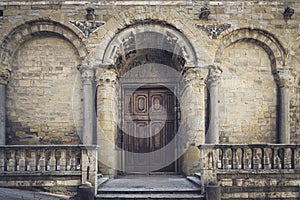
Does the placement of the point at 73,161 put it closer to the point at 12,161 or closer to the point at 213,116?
the point at 12,161

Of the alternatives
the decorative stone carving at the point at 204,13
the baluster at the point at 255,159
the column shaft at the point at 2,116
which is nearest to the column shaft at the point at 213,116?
the decorative stone carving at the point at 204,13

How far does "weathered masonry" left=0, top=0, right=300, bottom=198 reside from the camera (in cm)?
936

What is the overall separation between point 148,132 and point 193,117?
2.32 metres

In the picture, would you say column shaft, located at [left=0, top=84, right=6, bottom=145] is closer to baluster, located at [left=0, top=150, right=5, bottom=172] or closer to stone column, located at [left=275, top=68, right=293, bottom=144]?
baluster, located at [left=0, top=150, right=5, bottom=172]

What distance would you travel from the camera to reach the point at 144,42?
401 inches

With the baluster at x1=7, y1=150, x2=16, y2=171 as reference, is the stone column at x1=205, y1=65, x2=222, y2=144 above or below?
above

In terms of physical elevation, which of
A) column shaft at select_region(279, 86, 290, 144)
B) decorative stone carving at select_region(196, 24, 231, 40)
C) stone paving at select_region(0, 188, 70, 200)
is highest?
decorative stone carving at select_region(196, 24, 231, 40)

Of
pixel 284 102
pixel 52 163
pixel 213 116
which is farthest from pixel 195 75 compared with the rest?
pixel 52 163

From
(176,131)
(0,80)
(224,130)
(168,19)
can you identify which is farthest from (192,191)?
(0,80)

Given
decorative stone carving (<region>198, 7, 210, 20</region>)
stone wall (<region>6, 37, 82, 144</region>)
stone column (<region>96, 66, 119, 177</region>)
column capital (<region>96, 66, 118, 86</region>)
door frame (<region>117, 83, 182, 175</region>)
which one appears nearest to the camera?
stone column (<region>96, 66, 119, 177</region>)

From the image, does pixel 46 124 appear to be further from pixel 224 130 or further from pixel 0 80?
pixel 224 130

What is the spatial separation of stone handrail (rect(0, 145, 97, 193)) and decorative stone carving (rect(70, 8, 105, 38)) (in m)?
3.70

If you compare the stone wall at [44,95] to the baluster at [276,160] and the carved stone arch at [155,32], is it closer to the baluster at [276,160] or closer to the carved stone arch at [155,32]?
the carved stone arch at [155,32]

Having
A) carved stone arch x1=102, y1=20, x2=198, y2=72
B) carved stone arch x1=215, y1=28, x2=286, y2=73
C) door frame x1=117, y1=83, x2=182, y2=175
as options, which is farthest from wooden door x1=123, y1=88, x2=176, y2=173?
carved stone arch x1=215, y1=28, x2=286, y2=73
